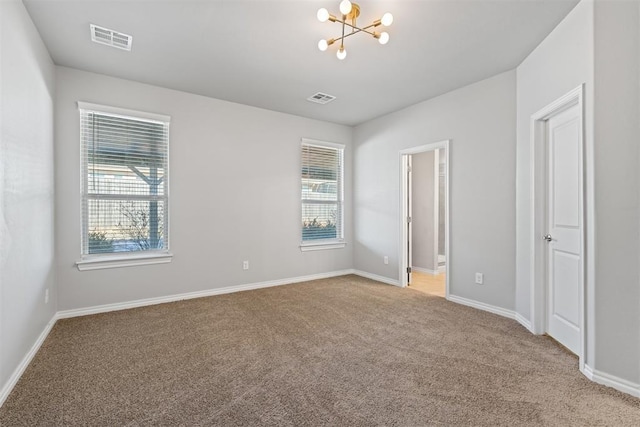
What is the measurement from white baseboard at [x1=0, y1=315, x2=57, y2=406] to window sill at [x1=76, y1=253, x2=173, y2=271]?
0.63 metres

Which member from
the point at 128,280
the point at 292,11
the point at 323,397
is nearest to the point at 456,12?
the point at 292,11

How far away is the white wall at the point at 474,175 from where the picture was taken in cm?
338

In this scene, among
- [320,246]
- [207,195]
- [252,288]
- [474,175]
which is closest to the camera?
[474,175]

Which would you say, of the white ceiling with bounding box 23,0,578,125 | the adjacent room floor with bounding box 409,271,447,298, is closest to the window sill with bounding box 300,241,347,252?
the adjacent room floor with bounding box 409,271,447,298

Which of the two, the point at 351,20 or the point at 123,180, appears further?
the point at 123,180

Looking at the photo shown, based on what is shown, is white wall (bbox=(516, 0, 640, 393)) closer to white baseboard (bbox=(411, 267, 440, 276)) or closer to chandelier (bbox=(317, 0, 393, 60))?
chandelier (bbox=(317, 0, 393, 60))

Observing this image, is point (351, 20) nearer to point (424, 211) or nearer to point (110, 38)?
point (110, 38)

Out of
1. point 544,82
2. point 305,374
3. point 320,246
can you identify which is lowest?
point 305,374

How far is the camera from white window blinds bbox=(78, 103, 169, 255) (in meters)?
3.48

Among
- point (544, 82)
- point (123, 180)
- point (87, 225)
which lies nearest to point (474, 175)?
point (544, 82)

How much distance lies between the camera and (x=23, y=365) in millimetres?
2248

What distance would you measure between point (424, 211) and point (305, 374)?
442 centimetres

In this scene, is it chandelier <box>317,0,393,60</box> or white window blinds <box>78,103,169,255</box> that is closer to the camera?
chandelier <box>317,0,393,60</box>

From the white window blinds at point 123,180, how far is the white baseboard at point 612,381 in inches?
168
